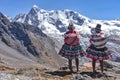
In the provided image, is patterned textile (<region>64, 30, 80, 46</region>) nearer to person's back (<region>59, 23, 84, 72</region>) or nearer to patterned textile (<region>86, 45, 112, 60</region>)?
person's back (<region>59, 23, 84, 72</region>)

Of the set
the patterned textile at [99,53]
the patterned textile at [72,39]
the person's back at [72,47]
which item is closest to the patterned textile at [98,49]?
the patterned textile at [99,53]

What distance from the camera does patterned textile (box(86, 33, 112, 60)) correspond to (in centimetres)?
2930

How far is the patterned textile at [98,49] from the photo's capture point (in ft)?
96.1

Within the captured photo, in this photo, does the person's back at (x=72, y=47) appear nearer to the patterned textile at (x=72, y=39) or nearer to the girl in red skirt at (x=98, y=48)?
the patterned textile at (x=72, y=39)

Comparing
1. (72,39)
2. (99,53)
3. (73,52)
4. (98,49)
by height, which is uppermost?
(72,39)

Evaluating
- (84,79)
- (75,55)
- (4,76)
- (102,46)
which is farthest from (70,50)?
(4,76)

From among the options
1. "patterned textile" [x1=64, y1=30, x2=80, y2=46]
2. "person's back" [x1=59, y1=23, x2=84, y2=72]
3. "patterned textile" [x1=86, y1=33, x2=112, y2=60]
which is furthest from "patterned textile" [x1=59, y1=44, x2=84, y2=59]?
"patterned textile" [x1=86, y1=33, x2=112, y2=60]

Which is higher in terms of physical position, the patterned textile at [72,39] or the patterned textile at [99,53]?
the patterned textile at [72,39]

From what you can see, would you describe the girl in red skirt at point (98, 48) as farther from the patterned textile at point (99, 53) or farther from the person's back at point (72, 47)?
the person's back at point (72, 47)

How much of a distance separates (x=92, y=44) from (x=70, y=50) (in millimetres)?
1655

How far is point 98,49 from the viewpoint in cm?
2953

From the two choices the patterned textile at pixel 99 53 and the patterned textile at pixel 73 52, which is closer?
the patterned textile at pixel 99 53

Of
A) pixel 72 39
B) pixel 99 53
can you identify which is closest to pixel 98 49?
pixel 99 53

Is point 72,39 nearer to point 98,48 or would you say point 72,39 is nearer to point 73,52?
point 73,52
